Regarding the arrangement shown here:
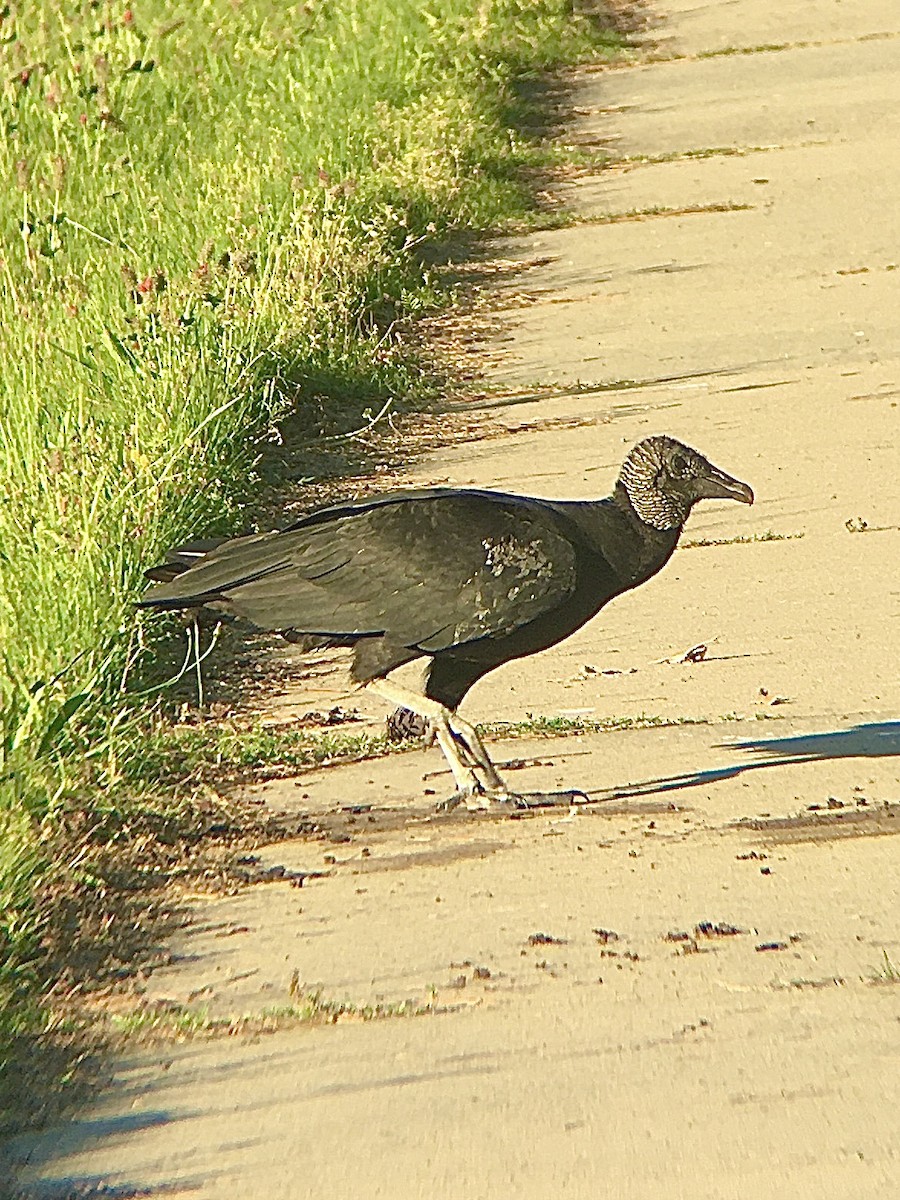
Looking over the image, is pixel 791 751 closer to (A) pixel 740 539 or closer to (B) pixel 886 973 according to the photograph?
(B) pixel 886 973

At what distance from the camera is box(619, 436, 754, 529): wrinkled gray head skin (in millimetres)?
5223

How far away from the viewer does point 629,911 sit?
4199 millimetres

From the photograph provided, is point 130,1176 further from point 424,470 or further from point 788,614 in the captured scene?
point 424,470

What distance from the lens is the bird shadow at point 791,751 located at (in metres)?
5.00

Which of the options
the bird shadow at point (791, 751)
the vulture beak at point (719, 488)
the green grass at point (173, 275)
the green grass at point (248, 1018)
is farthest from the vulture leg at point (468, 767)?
the green grass at point (248, 1018)

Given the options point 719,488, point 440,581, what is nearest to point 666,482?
point 719,488

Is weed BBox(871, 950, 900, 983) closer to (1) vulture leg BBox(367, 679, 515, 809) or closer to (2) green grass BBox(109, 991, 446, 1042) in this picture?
(2) green grass BBox(109, 991, 446, 1042)

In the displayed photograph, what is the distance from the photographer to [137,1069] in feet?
11.7

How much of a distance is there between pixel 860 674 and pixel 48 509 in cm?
201

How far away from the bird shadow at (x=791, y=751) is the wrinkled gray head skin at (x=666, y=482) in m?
0.53

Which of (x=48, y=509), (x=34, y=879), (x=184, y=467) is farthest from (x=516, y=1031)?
(x=184, y=467)

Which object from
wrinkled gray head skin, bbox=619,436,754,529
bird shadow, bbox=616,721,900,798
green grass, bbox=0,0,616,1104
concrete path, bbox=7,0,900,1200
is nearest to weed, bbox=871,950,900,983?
concrete path, bbox=7,0,900,1200

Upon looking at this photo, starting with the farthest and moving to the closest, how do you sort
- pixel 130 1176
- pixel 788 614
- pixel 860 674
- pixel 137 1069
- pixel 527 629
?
pixel 788 614 < pixel 860 674 < pixel 527 629 < pixel 137 1069 < pixel 130 1176

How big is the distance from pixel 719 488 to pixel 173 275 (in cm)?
345
